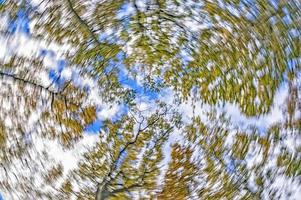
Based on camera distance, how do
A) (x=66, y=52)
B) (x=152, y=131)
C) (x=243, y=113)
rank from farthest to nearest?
(x=152, y=131) < (x=243, y=113) < (x=66, y=52)

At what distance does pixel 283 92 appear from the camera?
135 cm

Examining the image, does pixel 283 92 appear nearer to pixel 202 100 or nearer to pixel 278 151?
pixel 278 151

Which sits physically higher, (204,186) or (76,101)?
(76,101)

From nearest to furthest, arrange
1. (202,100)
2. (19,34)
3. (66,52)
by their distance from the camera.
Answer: (19,34), (66,52), (202,100)

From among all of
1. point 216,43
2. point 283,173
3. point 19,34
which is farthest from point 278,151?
point 19,34

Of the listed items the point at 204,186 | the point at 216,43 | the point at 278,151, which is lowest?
the point at 204,186

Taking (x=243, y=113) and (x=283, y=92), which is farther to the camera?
(x=243, y=113)

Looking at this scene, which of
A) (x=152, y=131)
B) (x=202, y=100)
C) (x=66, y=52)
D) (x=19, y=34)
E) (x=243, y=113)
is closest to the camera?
(x=19, y=34)

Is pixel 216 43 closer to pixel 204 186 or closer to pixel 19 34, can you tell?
pixel 204 186

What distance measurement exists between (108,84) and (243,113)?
0.45m

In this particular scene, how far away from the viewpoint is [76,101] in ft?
5.10

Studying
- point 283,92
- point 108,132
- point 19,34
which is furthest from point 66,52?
point 283,92

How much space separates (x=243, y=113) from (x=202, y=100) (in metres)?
0.17

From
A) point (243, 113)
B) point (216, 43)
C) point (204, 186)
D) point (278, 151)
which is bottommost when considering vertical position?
point (204, 186)
